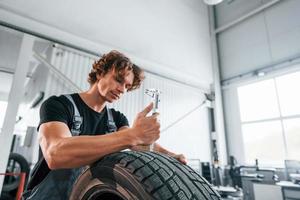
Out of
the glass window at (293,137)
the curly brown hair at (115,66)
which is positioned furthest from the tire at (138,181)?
the glass window at (293,137)

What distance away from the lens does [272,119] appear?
4402 millimetres

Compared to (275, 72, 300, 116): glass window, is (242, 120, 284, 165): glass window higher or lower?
lower

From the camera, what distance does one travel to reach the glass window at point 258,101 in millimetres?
4492

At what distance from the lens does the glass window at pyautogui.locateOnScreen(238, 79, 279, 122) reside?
4.49 m

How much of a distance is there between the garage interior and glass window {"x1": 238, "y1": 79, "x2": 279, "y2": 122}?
2cm

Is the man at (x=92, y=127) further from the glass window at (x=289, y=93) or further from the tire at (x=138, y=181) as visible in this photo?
the glass window at (x=289, y=93)

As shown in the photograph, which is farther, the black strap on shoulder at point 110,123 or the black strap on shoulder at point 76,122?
the black strap on shoulder at point 110,123

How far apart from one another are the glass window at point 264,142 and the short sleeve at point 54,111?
456 centimetres

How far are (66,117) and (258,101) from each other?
4.80 metres

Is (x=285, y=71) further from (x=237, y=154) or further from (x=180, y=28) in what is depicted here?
(x=180, y=28)

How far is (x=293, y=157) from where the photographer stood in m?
4.00

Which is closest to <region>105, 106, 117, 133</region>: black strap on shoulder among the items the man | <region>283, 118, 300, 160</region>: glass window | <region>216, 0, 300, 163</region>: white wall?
the man

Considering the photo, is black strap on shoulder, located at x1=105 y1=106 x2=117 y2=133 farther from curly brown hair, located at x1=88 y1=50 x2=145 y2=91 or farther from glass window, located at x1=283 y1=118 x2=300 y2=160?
glass window, located at x1=283 y1=118 x2=300 y2=160

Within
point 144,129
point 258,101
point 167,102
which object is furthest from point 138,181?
point 258,101
